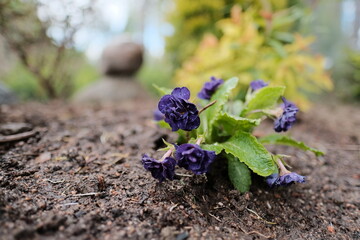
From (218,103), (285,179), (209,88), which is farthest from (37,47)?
(285,179)

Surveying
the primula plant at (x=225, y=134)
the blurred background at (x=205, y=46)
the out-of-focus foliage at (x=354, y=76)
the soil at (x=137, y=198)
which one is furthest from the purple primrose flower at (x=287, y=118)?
the out-of-focus foliage at (x=354, y=76)

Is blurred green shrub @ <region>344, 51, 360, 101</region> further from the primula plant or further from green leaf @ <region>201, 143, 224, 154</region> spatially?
green leaf @ <region>201, 143, 224, 154</region>

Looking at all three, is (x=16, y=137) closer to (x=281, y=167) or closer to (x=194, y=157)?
(x=194, y=157)

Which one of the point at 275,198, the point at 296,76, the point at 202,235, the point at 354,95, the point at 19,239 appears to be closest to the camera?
the point at 19,239

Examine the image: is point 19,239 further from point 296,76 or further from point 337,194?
point 296,76

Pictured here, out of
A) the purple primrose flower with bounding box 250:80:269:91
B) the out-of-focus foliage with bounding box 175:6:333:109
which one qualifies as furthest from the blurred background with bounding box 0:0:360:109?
the purple primrose flower with bounding box 250:80:269:91

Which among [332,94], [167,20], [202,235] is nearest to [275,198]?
[202,235]
